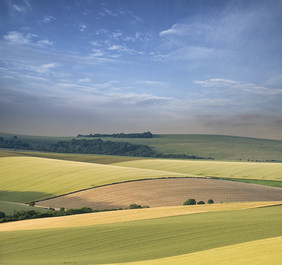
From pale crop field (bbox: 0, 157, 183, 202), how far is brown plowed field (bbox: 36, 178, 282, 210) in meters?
3.97

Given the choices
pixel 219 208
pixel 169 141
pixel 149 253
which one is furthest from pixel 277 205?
pixel 169 141

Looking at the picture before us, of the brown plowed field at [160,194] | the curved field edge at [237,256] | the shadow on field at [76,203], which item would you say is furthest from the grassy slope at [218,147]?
the curved field edge at [237,256]

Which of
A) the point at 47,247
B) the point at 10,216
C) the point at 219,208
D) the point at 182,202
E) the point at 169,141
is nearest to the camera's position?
the point at 47,247

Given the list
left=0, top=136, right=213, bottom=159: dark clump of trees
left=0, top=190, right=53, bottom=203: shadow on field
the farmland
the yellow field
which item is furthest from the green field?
left=0, top=190, right=53, bottom=203: shadow on field

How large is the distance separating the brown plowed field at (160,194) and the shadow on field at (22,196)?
3285 millimetres

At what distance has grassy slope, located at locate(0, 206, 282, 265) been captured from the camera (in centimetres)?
2075

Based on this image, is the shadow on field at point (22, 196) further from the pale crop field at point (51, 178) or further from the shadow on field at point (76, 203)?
the shadow on field at point (76, 203)

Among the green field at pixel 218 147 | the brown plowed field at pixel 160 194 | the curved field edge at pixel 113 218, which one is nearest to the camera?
the curved field edge at pixel 113 218

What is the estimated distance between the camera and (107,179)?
66062 millimetres

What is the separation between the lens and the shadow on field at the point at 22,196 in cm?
5884

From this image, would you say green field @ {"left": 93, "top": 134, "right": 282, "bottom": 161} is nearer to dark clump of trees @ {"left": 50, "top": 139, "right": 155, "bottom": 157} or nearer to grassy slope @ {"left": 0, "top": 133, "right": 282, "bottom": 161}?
grassy slope @ {"left": 0, "top": 133, "right": 282, "bottom": 161}

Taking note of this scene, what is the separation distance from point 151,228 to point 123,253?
16.7ft

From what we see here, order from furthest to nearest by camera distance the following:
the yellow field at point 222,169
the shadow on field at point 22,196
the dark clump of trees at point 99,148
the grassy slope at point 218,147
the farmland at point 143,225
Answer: the dark clump of trees at point 99,148, the grassy slope at point 218,147, the yellow field at point 222,169, the shadow on field at point 22,196, the farmland at point 143,225

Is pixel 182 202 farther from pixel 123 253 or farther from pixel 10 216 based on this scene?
pixel 123 253
